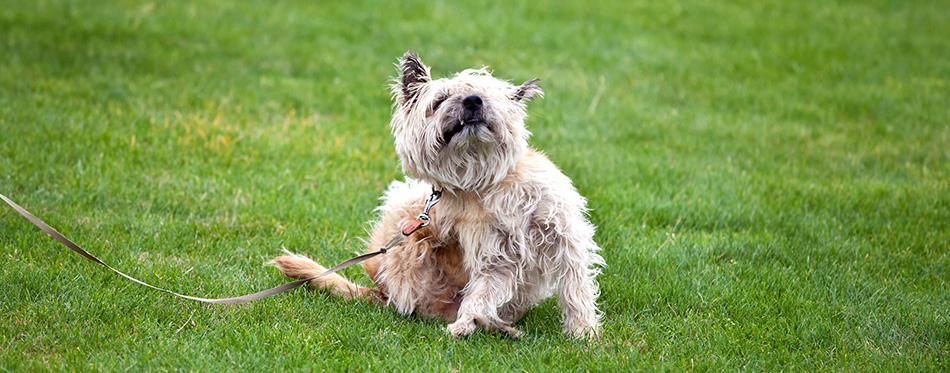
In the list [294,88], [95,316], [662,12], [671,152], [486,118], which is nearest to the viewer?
[486,118]

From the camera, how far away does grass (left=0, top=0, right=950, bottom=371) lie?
424 centimetres

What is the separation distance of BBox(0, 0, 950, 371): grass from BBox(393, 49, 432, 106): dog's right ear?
1210mm

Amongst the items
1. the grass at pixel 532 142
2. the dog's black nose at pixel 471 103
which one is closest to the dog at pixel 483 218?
the dog's black nose at pixel 471 103

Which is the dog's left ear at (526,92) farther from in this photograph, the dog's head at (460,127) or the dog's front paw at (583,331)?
the dog's front paw at (583,331)

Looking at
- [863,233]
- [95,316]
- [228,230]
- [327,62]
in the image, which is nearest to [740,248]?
[863,233]

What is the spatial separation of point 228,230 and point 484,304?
7.72ft

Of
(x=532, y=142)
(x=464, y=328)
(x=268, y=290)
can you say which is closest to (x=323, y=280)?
(x=268, y=290)

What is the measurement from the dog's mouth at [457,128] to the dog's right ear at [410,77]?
313 mm

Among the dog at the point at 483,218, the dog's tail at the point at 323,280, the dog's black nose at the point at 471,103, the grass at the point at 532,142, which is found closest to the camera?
the dog's black nose at the point at 471,103

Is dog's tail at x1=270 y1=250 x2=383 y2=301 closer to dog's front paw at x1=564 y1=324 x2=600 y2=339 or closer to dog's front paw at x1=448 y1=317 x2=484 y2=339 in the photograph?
dog's front paw at x1=448 y1=317 x2=484 y2=339

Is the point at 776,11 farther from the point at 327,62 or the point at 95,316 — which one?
the point at 95,316

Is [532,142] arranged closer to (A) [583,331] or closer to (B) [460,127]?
(A) [583,331]

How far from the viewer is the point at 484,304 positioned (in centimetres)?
423

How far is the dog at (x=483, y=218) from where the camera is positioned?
4.10 metres
